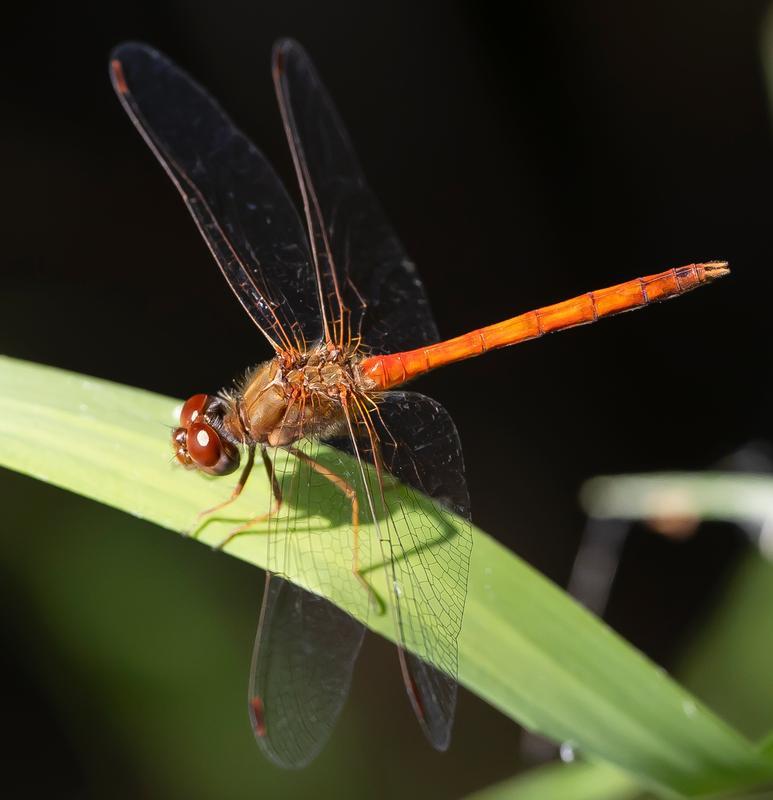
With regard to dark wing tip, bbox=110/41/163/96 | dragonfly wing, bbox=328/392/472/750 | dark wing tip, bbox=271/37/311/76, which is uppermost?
dark wing tip, bbox=271/37/311/76

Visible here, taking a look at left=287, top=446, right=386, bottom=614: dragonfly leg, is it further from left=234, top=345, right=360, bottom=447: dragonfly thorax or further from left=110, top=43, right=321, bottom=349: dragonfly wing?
left=110, top=43, right=321, bottom=349: dragonfly wing

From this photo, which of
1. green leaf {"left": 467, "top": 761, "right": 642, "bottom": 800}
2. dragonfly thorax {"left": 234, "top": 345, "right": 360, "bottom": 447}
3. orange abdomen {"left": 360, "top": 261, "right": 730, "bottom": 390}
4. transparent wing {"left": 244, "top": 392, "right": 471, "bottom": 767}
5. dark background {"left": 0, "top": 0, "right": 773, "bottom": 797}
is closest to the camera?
transparent wing {"left": 244, "top": 392, "right": 471, "bottom": 767}

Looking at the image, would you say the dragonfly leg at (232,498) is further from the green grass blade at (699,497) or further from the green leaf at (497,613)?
the green grass blade at (699,497)

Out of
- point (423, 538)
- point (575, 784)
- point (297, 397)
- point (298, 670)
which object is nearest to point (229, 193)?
point (297, 397)

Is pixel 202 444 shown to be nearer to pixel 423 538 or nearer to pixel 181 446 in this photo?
pixel 181 446

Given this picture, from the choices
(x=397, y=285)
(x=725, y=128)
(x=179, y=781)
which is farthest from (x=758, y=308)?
(x=179, y=781)

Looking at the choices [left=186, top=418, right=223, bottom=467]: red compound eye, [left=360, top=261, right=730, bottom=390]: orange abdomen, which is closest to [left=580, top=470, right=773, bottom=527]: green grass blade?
[left=360, top=261, right=730, bottom=390]: orange abdomen

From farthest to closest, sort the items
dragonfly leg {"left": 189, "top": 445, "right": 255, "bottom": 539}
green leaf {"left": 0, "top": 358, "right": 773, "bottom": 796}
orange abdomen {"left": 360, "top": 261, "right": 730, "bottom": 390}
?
orange abdomen {"left": 360, "top": 261, "right": 730, "bottom": 390}, dragonfly leg {"left": 189, "top": 445, "right": 255, "bottom": 539}, green leaf {"left": 0, "top": 358, "right": 773, "bottom": 796}
